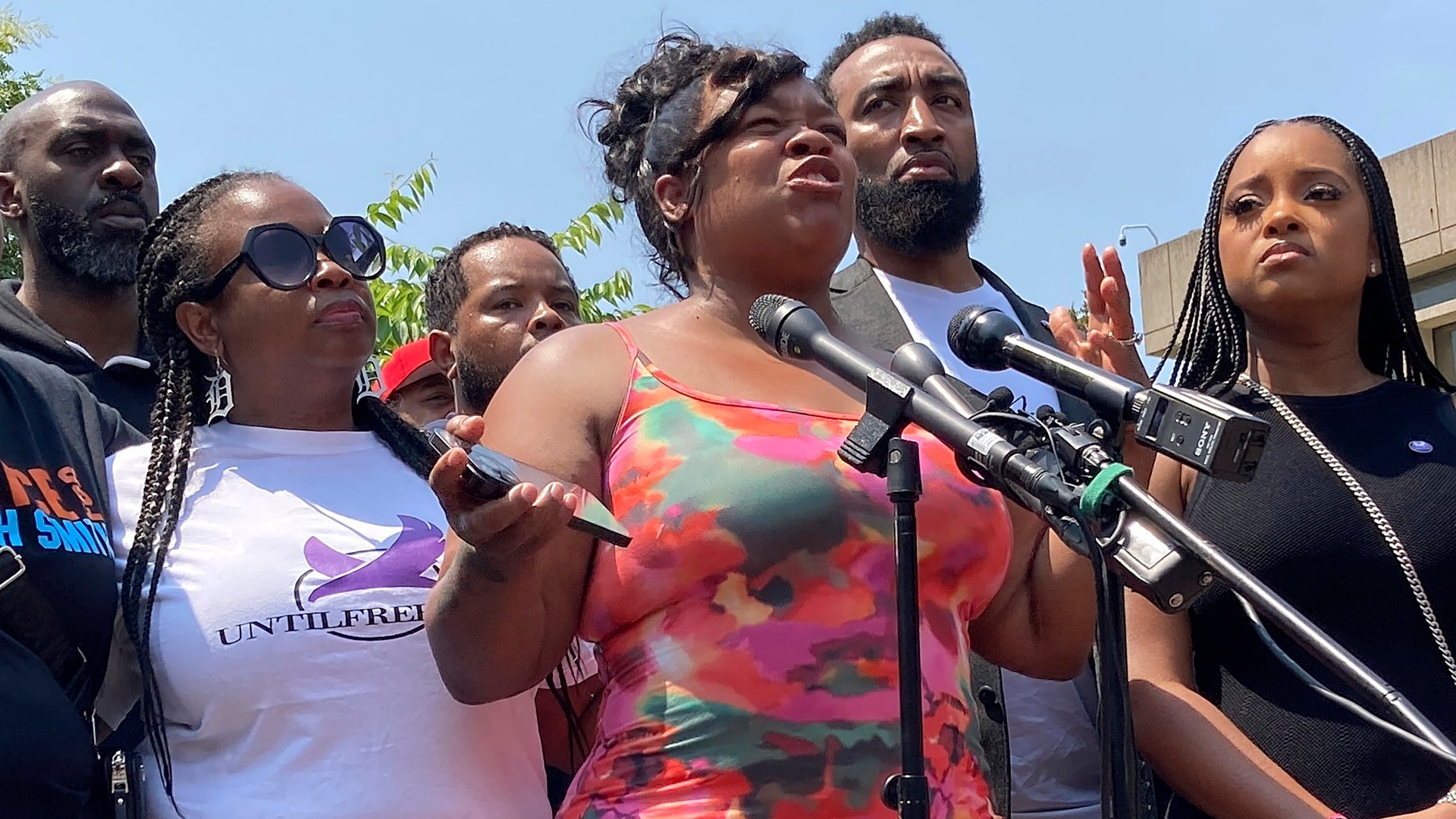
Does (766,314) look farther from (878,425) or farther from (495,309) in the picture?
(495,309)

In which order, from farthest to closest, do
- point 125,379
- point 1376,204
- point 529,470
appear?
1. point 125,379
2. point 1376,204
3. point 529,470

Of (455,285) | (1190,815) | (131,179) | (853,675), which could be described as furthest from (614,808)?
(131,179)

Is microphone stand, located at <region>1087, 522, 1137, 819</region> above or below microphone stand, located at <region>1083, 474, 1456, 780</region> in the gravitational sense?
below

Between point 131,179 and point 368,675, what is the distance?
8.25ft

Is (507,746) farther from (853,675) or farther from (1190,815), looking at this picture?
(1190,815)

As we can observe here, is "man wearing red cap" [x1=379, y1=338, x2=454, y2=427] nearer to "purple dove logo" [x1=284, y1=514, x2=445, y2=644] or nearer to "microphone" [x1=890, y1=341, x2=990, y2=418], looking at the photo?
"purple dove logo" [x1=284, y1=514, x2=445, y2=644]

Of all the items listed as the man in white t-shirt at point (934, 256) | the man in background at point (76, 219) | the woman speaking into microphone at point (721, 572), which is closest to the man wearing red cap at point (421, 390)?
the man in background at point (76, 219)

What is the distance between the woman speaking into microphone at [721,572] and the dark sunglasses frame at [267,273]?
0.71m

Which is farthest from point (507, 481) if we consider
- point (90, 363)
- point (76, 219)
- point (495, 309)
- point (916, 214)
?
point (76, 219)

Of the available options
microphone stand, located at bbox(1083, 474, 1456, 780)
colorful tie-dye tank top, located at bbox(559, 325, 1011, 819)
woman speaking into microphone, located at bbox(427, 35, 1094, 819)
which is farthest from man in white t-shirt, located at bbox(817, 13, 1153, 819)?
microphone stand, located at bbox(1083, 474, 1456, 780)

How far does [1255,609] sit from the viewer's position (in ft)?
6.86

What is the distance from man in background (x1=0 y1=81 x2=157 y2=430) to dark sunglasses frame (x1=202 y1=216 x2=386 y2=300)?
1100 millimetres

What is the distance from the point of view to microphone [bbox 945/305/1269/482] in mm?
2178

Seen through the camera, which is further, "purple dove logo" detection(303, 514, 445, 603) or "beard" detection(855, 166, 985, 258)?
"beard" detection(855, 166, 985, 258)
